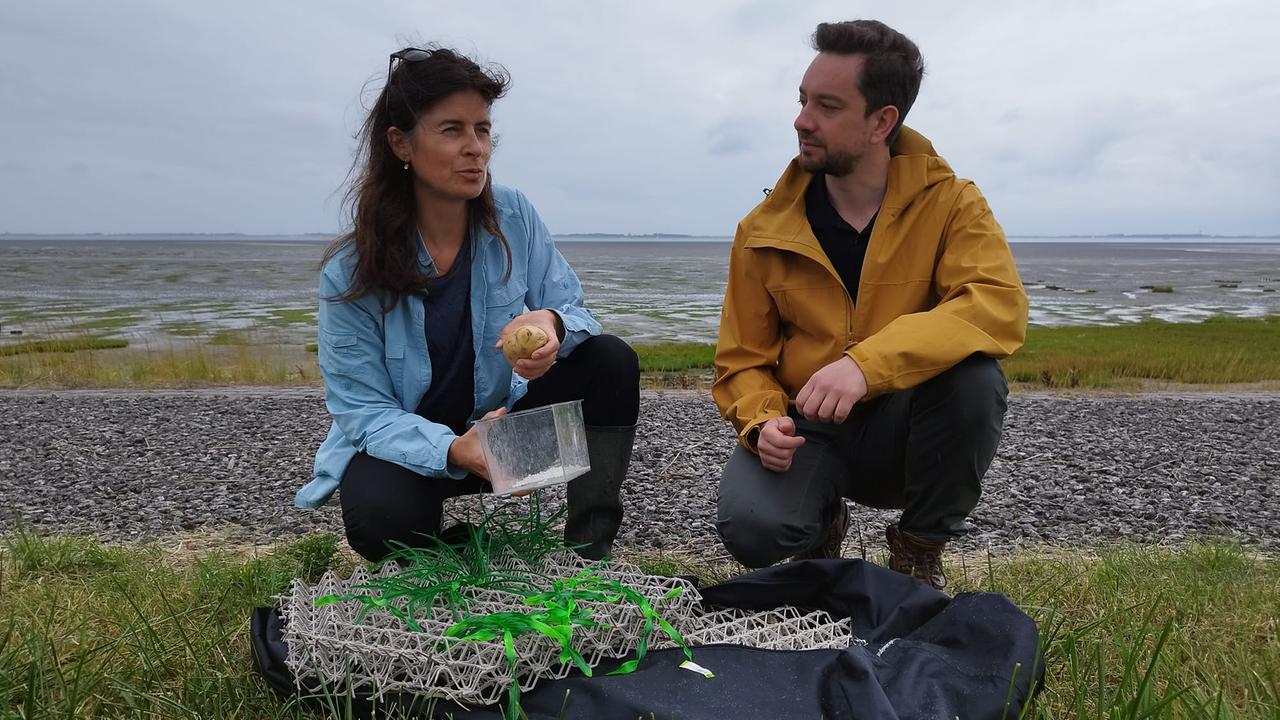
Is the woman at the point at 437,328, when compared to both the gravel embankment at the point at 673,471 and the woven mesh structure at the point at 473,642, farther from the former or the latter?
the gravel embankment at the point at 673,471

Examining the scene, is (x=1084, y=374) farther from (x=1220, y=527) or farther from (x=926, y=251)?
(x=926, y=251)

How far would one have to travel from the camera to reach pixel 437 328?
2.88m

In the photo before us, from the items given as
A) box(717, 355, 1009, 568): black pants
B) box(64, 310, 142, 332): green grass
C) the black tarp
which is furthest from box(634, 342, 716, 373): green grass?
box(64, 310, 142, 332): green grass

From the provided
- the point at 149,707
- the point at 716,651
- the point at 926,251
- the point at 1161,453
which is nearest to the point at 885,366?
the point at 926,251

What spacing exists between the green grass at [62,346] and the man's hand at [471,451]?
40.5ft

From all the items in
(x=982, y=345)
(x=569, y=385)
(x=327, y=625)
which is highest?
(x=982, y=345)

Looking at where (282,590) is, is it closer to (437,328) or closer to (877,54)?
(437,328)

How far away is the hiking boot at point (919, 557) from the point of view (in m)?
2.85

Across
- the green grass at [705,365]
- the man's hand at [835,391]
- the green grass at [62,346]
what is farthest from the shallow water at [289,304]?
the man's hand at [835,391]

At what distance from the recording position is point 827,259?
279cm

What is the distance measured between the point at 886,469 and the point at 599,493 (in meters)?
0.93

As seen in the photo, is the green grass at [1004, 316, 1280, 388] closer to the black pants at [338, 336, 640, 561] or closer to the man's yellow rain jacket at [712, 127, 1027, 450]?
the man's yellow rain jacket at [712, 127, 1027, 450]

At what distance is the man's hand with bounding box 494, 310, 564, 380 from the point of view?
8.47ft

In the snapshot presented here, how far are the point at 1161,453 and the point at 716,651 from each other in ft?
15.5
